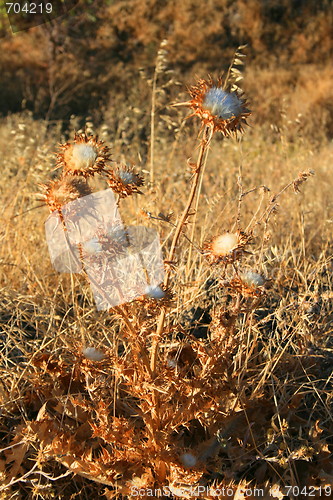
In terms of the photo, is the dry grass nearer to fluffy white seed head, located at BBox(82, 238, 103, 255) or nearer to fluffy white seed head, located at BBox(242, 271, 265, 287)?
fluffy white seed head, located at BBox(242, 271, 265, 287)

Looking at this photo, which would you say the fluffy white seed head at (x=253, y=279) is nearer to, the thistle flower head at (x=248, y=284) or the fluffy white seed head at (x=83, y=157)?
the thistle flower head at (x=248, y=284)

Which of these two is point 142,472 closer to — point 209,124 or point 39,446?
point 39,446

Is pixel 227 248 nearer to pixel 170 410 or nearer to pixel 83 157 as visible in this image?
pixel 83 157

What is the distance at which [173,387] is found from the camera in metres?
1.49

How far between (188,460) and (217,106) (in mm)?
973

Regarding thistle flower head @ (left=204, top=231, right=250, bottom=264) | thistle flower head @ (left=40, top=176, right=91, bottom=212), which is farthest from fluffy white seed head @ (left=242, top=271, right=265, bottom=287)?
thistle flower head @ (left=40, top=176, right=91, bottom=212)

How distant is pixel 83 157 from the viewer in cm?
121

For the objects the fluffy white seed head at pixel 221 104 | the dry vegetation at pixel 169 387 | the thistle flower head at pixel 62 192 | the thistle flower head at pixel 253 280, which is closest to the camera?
the fluffy white seed head at pixel 221 104

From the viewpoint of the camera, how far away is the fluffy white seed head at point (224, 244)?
47.8 inches

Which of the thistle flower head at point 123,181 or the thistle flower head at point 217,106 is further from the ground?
the thistle flower head at point 217,106

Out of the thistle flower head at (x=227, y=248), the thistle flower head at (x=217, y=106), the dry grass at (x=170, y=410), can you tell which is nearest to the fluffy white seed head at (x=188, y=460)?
the dry grass at (x=170, y=410)

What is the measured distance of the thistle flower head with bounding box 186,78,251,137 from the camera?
3.71 ft

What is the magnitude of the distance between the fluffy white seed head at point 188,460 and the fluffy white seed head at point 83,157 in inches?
33.8

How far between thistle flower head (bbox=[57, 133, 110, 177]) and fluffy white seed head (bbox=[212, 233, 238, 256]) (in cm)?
33
